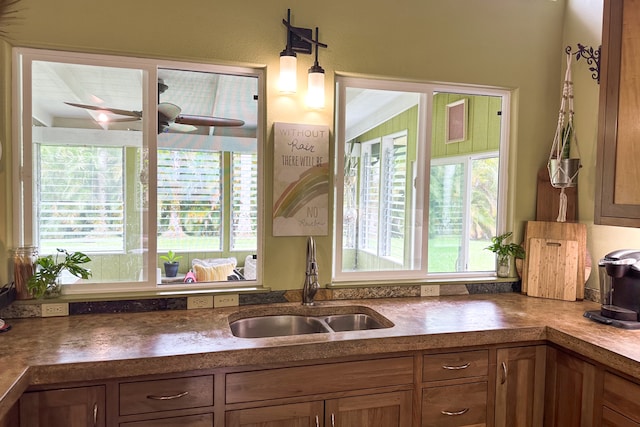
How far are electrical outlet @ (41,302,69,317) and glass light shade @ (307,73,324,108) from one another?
1.55m

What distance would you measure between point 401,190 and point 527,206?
819 mm

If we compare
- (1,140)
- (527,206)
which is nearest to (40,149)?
(1,140)

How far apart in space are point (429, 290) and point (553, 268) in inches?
28.5

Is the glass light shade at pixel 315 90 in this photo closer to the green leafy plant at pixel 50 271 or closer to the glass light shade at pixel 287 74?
the glass light shade at pixel 287 74

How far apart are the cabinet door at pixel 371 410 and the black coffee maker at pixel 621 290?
3.36ft

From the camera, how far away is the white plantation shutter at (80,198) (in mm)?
2131

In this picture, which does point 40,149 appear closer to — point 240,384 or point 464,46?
point 240,384

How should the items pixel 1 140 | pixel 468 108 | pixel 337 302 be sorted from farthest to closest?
pixel 468 108 < pixel 337 302 < pixel 1 140

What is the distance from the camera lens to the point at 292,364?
176cm

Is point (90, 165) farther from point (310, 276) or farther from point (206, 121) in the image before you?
point (310, 276)

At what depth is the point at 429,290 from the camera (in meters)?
2.62

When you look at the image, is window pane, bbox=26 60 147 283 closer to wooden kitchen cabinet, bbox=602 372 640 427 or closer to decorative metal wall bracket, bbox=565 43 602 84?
wooden kitchen cabinet, bbox=602 372 640 427

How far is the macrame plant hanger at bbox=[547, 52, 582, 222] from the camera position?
97.4 inches

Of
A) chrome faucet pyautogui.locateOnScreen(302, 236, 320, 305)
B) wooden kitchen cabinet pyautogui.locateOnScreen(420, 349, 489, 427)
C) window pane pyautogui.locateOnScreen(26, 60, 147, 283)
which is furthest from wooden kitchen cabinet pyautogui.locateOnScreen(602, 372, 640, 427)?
window pane pyautogui.locateOnScreen(26, 60, 147, 283)
